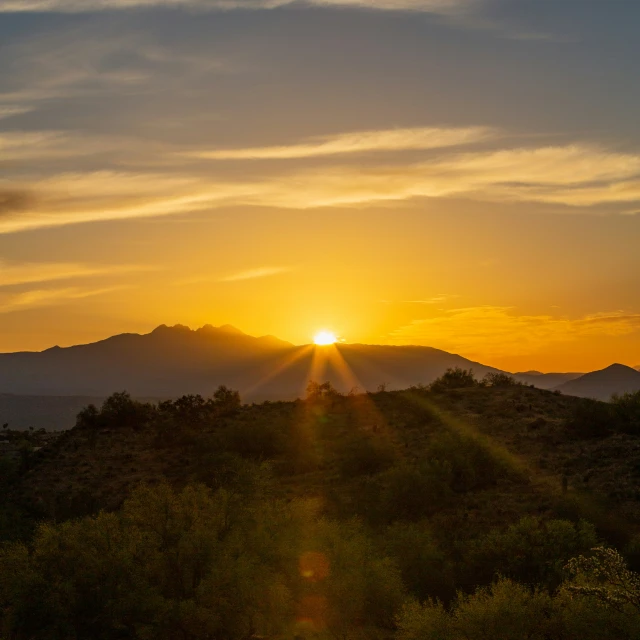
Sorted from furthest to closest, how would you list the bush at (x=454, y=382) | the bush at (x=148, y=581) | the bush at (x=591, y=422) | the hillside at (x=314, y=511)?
the bush at (x=454, y=382)
the bush at (x=591, y=422)
the hillside at (x=314, y=511)
the bush at (x=148, y=581)

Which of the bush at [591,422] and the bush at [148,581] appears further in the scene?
the bush at [591,422]

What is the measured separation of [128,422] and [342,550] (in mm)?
42750

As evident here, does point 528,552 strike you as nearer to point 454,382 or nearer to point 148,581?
point 148,581

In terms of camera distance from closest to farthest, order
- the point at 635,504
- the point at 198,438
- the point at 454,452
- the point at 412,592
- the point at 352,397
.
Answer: the point at 412,592
the point at 635,504
the point at 454,452
the point at 198,438
the point at 352,397

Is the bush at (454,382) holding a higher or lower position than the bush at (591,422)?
higher

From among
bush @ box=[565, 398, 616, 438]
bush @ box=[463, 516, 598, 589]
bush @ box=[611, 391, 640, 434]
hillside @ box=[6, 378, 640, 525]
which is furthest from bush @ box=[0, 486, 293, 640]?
bush @ box=[611, 391, 640, 434]

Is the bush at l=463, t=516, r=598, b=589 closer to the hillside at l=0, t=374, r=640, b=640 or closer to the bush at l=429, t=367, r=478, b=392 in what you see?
the hillside at l=0, t=374, r=640, b=640

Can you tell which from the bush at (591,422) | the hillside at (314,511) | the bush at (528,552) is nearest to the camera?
the hillside at (314,511)

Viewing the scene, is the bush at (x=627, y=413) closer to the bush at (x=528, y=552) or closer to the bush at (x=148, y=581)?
the bush at (x=528, y=552)

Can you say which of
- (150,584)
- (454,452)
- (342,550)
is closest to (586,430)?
(454,452)

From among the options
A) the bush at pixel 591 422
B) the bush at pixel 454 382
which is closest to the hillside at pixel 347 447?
the bush at pixel 591 422

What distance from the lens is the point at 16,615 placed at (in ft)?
64.0

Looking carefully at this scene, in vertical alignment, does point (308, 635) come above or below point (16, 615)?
below

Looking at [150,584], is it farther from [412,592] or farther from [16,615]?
[412,592]
